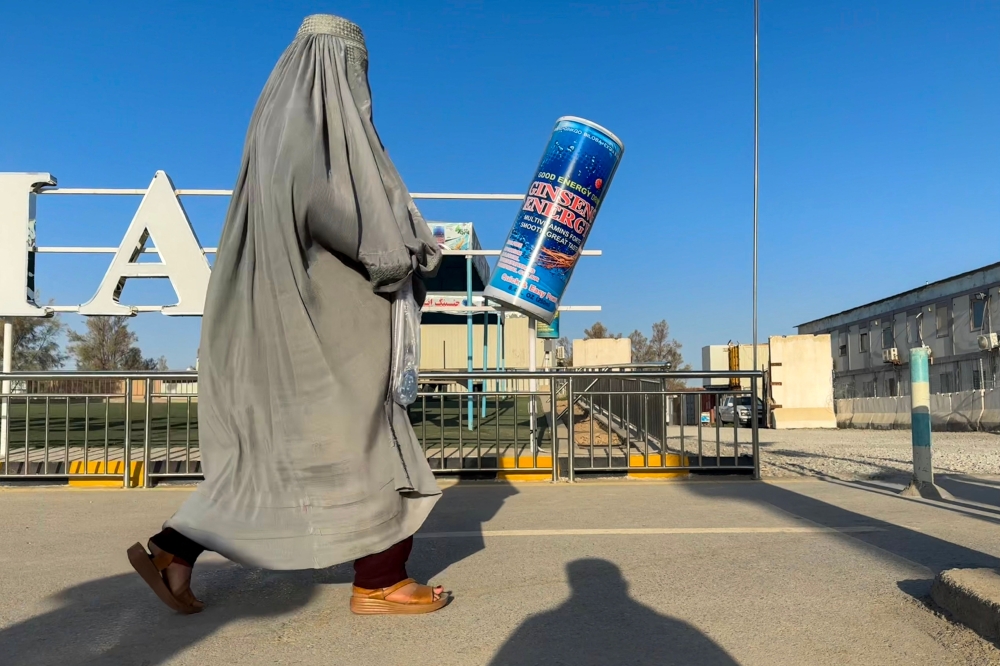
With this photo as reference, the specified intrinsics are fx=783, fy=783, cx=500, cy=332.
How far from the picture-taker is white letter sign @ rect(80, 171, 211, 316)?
9.91m

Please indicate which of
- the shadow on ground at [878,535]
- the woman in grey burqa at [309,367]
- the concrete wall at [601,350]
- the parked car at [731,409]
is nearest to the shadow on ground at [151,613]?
the woman in grey burqa at [309,367]

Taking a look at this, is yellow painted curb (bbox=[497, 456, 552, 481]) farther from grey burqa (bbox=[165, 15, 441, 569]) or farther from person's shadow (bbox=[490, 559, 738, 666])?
grey burqa (bbox=[165, 15, 441, 569])

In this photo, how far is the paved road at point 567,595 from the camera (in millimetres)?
2592

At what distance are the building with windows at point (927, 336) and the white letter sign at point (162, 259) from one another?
28.5 meters

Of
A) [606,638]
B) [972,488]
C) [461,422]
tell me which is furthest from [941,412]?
[606,638]

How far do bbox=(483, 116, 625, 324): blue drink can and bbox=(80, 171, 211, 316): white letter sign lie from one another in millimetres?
4066

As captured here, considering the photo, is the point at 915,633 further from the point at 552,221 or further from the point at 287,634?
the point at 552,221

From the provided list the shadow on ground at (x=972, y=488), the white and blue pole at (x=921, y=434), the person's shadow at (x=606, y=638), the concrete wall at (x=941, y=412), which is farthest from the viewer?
the concrete wall at (x=941, y=412)

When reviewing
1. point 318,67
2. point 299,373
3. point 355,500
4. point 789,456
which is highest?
point 318,67

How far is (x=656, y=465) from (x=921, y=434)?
96.8 inches

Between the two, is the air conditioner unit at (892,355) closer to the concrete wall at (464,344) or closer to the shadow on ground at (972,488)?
the concrete wall at (464,344)

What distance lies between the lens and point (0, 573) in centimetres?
376

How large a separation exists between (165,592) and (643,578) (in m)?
2.01

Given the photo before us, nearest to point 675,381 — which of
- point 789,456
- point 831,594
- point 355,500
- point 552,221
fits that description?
point 552,221
